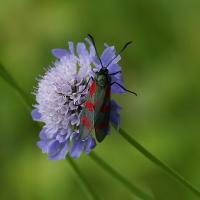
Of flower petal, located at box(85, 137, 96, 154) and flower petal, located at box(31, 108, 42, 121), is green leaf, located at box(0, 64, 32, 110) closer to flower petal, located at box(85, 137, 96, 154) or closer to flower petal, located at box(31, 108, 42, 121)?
flower petal, located at box(31, 108, 42, 121)

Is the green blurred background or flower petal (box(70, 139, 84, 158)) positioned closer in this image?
flower petal (box(70, 139, 84, 158))

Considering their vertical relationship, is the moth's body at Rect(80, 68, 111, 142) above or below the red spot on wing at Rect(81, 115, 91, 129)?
above

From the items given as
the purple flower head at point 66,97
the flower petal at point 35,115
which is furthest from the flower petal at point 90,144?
the flower petal at point 35,115

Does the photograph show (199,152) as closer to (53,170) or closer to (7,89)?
(53,170)

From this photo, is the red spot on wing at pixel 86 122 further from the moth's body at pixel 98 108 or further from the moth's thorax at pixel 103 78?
the moth's thorax at pixel 103 78

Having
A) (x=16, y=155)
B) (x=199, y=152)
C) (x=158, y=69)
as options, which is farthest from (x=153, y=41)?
(x=16, y=155)

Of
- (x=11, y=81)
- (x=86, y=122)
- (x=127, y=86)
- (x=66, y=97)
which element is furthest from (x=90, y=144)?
(x=127, y=86)

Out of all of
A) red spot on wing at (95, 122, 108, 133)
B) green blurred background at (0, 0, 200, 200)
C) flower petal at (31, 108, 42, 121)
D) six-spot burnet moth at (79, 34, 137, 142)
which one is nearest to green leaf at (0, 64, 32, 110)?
flower petal at (31, 108, 42, 121)
